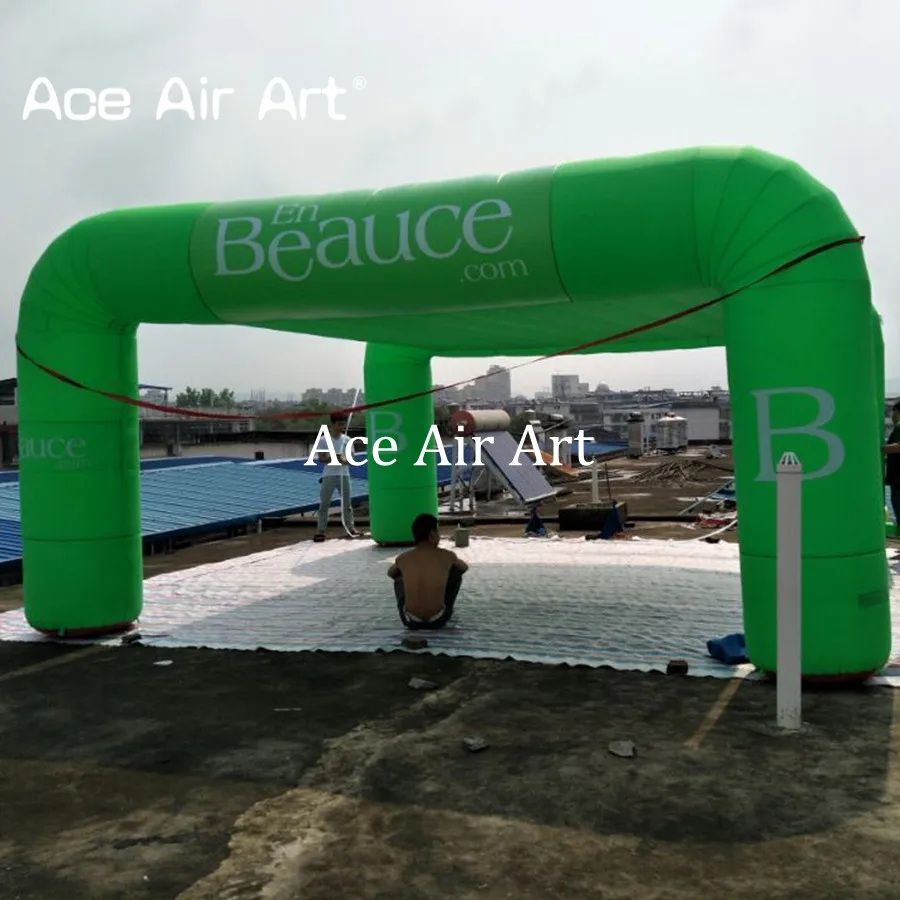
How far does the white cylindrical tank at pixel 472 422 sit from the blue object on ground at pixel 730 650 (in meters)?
11.3

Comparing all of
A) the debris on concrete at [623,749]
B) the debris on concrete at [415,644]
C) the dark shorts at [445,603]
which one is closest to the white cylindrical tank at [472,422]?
the dark shorts at [445,603]

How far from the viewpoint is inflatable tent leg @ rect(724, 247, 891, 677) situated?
494cm

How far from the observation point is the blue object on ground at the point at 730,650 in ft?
18.4

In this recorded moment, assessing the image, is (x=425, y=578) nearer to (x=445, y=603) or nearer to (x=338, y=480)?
(x=445, y=603)

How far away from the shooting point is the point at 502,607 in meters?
7.72

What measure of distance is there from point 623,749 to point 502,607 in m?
3.56

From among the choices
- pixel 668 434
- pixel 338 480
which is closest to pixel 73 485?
pixel 338 480

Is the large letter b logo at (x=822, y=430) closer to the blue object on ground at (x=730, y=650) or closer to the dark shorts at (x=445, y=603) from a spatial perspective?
the blue object on ground at (x=730, y=650)

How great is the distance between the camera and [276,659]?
6270 mm

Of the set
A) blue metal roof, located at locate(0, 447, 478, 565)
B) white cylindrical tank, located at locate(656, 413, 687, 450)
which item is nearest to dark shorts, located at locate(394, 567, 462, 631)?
blue metal roof, located at locate(0, 447, 478, 565)

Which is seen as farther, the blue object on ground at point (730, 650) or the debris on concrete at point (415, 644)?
the debris on concrete at point (415, 644)

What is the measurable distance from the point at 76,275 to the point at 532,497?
33.7 feet

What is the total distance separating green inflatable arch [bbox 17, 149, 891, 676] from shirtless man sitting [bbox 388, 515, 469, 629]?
5.72ft

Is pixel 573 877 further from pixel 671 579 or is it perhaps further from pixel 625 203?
pixel 671 579
